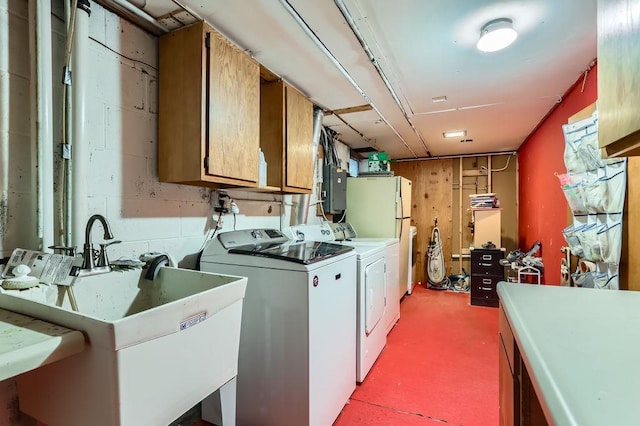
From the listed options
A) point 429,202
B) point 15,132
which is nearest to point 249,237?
point 15,132

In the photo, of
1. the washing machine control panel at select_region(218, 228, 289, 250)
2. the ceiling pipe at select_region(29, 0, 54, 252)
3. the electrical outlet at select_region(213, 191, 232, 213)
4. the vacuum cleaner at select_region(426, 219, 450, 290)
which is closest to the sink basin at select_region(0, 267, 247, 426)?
the ceiling pipe at select_region(29, 0, 54, 252)

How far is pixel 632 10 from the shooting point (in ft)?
2.60

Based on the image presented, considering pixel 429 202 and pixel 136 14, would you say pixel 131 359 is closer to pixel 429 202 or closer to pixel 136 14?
pixel 136 14

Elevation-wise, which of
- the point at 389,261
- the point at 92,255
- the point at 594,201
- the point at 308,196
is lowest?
the point at 389,261

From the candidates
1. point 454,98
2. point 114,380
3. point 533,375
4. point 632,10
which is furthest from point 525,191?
point 114,380

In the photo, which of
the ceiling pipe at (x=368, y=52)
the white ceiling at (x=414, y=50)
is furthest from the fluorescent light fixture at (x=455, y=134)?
the ceiling pipe at (x=368, y=52)

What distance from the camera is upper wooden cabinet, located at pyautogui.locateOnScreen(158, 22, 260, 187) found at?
5.25ft

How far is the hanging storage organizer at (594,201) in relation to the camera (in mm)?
1626

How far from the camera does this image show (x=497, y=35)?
1693 mm

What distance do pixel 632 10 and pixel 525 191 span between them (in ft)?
14.2

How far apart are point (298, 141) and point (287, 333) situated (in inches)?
59.3

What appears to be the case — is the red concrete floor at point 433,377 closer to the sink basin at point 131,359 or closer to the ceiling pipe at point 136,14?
the sink basin at point 131,359

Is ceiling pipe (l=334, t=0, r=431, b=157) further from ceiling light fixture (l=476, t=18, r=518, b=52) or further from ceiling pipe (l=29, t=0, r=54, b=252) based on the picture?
ceiling pipe (l=29, t=0, r=54, b=252)

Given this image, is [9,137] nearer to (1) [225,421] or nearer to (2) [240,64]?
(2) [240,64]
